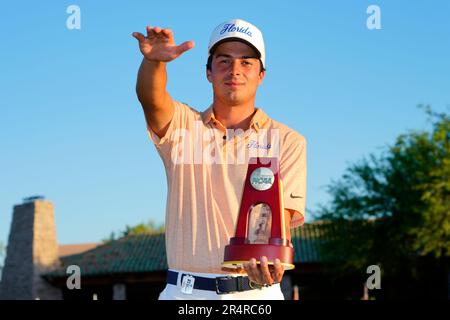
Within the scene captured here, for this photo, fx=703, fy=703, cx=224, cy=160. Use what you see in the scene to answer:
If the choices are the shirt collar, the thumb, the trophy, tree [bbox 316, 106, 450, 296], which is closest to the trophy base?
the trophy

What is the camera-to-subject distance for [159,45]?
3.27m

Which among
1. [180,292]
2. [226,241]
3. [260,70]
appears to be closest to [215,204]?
[226,241]

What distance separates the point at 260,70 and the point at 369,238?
34532mm

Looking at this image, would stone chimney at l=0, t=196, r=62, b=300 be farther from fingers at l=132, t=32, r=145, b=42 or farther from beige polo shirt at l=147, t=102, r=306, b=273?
fingers at l=132, t=32, r=145, b=42

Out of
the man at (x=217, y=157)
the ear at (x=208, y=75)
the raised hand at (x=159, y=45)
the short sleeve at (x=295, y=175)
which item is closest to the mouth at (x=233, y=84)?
the man at (x=217, y=157)

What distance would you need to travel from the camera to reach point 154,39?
328 centimetres

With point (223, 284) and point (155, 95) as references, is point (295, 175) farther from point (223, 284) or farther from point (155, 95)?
point (155, 95)

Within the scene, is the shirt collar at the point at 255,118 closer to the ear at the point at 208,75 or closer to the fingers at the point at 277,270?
the ear at the point at 208,75

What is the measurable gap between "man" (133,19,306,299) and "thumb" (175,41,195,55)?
0.75 ft

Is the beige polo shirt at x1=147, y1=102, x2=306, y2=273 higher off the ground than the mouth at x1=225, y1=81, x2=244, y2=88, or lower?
lower

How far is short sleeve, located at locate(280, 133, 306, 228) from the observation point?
3.69 m

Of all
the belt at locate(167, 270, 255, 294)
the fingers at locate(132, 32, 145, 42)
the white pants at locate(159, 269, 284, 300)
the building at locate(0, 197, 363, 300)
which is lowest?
the building at locate(0, 197, 363, 300)

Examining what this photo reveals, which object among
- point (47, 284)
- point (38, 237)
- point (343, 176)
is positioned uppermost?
point (343, 176)
